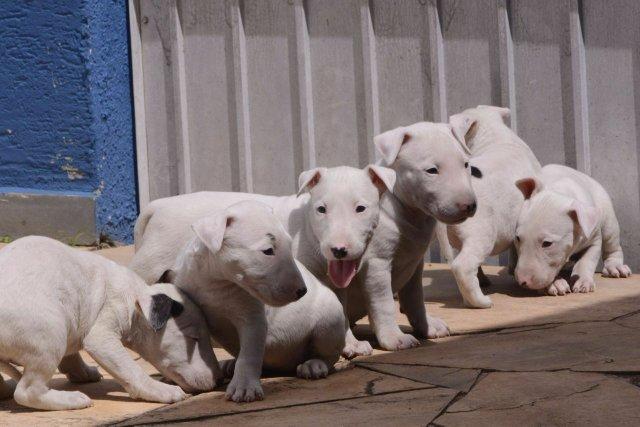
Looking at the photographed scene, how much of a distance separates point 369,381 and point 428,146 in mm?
1189

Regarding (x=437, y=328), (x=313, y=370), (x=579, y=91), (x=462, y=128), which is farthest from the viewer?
(x=579, y=91)

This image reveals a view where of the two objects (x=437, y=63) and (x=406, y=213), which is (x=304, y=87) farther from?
(x=406, y=213)

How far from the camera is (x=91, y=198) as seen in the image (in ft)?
26.7

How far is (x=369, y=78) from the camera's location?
7559 mm

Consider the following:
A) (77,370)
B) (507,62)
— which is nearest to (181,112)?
(507,62)

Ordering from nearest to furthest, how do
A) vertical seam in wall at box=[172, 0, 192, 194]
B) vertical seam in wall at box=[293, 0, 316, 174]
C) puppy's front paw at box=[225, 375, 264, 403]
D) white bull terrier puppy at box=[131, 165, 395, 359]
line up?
1. puppy's front paw at box=[225, 375, 264, 403]
2. white bull terrier puppy at box=[131, 165, 395, 359]
3. vertical seam in wall at box=[293, 0, 316, 174]
4. vertical seam in wall at box=[172, 0, 192, 194]

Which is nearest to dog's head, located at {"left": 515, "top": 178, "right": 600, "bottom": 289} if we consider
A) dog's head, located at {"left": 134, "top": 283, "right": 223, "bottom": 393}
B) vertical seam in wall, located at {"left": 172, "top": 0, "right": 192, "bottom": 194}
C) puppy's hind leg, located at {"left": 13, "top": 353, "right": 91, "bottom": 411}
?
dog's head, located at {"left": 134, "top": 283, "right": 223, "bottom": 393}

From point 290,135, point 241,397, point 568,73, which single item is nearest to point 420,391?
point 241,397

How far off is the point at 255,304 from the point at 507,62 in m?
3.33

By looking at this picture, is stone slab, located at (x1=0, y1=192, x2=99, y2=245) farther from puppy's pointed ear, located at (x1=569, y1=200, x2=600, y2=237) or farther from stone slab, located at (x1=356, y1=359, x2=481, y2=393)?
stone slab, located at (x1=356, y1=359, x2=481, y2=393)

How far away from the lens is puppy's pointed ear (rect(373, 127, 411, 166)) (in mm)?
5157

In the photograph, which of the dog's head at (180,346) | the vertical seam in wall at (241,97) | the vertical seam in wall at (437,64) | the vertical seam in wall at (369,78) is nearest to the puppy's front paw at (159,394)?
the dog's head at (180,346)

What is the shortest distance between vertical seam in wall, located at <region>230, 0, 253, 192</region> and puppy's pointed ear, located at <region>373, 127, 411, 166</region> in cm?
287

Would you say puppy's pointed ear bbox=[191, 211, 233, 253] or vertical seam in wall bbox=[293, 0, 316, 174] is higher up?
vertical seam in wall bbox=[293, 0, 316, 174]
